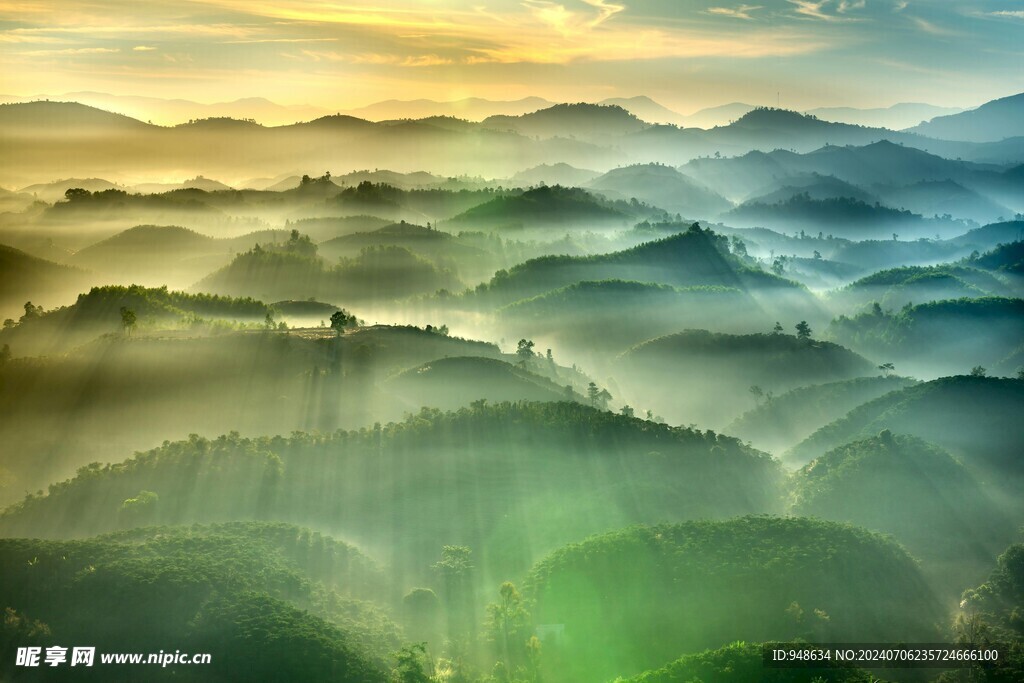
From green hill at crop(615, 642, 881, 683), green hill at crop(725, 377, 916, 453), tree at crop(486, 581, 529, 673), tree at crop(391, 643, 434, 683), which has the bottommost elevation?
green hill at crop(725, 377, 916, 453)

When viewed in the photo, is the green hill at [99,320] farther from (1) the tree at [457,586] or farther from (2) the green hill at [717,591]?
(2) the green hill at [717,591]

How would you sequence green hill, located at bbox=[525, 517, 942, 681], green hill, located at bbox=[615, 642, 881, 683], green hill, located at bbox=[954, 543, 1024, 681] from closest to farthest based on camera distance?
green hill, located at bbox=[615, 642, 881, 683], green hill, located at bbox=[954, 543, 1024, 681], green hill, located at bbox=[525, 517, 942, 681]

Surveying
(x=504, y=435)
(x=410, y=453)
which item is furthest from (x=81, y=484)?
(x=504, y=435)

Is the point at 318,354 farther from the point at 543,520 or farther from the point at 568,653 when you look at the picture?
the point at 568,653

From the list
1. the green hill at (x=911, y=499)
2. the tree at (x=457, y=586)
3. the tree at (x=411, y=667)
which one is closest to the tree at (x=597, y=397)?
the green hill at (x=911, y=499)

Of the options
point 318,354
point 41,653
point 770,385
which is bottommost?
point 770,385

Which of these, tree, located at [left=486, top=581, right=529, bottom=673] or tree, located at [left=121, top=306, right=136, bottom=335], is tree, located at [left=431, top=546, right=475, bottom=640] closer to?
tree, located at [left=486, top=581, right=529, bottom=673]

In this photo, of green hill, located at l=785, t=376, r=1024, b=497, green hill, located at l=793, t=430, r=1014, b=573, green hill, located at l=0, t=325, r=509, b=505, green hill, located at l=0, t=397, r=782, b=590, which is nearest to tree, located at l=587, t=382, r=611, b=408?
green hill, located at l=0, t=397, r=782, b=590
